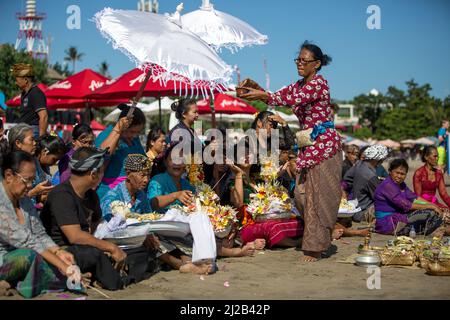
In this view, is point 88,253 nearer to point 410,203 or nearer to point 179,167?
point 179,167

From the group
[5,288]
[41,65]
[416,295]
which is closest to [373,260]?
[416,295]

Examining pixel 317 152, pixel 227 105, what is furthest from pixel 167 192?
pixel 227 105

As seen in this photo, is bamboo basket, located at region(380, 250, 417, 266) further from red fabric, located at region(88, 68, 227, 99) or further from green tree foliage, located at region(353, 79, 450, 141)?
green tree foliage, located at region(353, 79, 450, 141)

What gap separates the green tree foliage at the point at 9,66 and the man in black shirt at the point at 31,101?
29.0m

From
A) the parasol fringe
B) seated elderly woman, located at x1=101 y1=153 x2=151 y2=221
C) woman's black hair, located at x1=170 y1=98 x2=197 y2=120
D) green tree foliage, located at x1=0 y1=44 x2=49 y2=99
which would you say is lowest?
seated elderly woman, located at x1=101 y1=153 x2=151 y2=221

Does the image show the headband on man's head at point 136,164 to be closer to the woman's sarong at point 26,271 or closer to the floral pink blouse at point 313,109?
the woman's sarong at point 26,271

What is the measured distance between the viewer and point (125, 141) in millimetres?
6238

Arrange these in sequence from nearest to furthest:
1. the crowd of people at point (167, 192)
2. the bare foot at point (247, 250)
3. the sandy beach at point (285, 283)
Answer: the crowd of people at point (167, 192), the sandy beach at point (285, 283), the bare foot at point (247, 250)

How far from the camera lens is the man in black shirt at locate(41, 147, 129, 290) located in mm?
4598

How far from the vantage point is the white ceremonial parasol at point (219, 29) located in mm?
6699

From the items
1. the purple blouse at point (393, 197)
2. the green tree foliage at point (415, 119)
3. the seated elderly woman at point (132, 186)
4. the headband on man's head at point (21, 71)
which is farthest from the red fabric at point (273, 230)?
the green tree foliage at point (415, 119)

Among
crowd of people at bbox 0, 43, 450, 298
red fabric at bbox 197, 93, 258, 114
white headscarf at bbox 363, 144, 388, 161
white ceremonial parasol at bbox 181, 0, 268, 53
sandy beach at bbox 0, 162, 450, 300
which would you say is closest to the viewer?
crowd of people at bbox 0, 43, 450, 298

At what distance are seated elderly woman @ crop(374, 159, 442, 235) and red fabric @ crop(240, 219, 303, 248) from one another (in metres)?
1.45

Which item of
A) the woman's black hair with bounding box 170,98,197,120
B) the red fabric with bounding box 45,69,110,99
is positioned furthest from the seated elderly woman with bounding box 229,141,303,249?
the red fabric with bounding box 45,69,110,99
